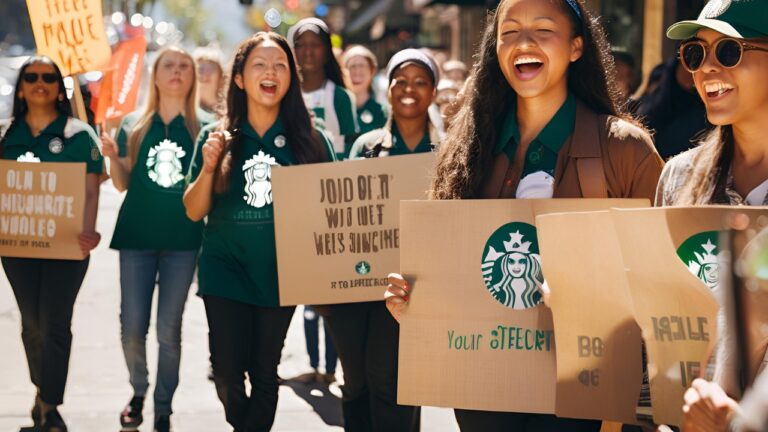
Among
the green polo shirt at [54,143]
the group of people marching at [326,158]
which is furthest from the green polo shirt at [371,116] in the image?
the green polo shirt at [54,143]

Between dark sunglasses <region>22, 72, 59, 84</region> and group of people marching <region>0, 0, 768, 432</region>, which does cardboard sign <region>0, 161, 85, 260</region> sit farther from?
dark sunglasses <region>22, 72, 59, 84</region>

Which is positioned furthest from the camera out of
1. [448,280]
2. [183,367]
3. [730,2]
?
[183,367]

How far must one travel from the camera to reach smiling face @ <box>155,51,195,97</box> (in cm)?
612

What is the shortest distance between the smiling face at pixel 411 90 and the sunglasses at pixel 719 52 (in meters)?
2.58

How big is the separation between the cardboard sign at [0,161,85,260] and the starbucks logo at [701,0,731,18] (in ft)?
12.0

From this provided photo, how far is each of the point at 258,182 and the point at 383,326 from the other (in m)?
0.89

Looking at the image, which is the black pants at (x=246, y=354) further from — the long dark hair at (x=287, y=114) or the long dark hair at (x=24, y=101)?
the long dark hair at (x=24, y=101)

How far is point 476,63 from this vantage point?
12.1 ft

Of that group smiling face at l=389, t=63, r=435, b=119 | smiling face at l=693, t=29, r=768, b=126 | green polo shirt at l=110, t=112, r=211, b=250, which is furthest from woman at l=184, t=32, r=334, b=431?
smiling face at l=693, t=29, r=768, b=126

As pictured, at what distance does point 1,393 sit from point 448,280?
4250 millimetres

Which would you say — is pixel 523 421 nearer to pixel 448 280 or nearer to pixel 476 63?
pixel 448 280

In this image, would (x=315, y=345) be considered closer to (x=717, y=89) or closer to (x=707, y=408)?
(x=717, y=89)

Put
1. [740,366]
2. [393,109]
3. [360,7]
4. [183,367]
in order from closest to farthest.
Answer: [740,366] < [393,109] < [183,367] < [360,7]

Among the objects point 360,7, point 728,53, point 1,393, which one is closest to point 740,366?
point 728,53
